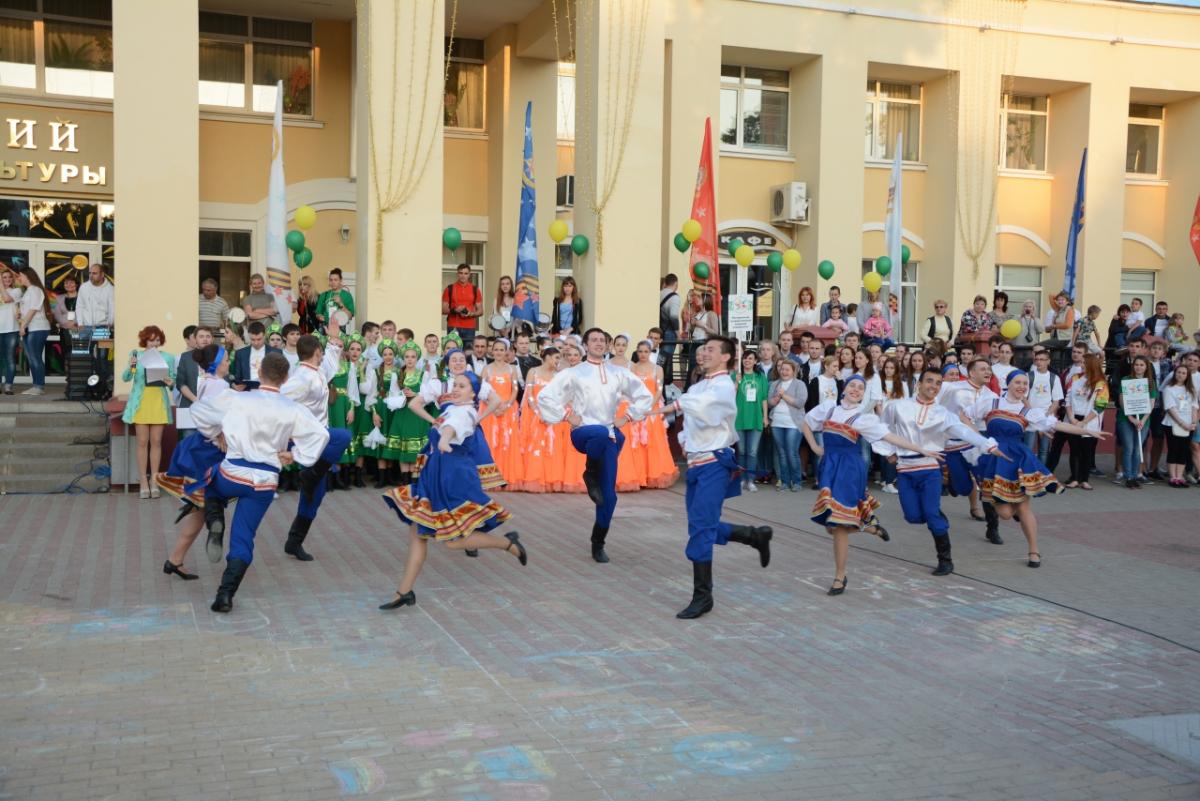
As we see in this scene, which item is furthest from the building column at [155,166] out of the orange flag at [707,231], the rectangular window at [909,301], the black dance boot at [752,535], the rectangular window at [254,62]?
the rectangular window at [909,301]

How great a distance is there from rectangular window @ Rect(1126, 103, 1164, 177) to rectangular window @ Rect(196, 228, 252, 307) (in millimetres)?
17919

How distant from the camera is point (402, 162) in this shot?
15531 mm

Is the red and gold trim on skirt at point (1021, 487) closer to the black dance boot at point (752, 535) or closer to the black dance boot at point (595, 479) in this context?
the black dance boot at point (752, 535)

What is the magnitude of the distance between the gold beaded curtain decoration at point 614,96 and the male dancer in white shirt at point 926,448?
25.6ft

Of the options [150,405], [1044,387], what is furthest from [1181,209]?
[150,405]

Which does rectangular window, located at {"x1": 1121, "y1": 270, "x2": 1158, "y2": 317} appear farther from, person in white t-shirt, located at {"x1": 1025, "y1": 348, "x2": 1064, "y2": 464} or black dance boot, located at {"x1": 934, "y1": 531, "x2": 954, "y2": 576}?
black dance boot, located at {"x1": 934, "y1": 531, "x2": 954, "y2": 576}

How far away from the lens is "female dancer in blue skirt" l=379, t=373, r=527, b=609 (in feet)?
24.7

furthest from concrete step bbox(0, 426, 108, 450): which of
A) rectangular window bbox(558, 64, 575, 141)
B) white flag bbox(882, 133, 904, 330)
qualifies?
white flag bbox(882, 133, 904, 330)

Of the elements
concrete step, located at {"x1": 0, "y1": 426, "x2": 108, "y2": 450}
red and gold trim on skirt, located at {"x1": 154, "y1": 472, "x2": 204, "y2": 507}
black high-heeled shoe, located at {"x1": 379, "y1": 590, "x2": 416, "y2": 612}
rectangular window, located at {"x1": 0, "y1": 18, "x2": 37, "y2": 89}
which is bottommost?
black high-heeled shoe, located at {"x1": 379, "y1": 590, "x2": 416, "y2": 612}

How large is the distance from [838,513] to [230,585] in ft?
13.8

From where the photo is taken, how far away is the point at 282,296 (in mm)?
14578

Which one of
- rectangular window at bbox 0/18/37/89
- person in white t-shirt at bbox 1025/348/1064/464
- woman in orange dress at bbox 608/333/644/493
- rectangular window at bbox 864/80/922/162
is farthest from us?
rectangular window at bbox 864/80/922/162

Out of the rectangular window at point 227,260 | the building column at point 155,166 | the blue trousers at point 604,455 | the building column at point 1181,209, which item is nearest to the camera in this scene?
the blue trousers at point 604,455

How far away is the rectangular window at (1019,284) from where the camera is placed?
23562 mm
